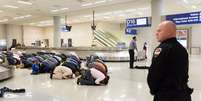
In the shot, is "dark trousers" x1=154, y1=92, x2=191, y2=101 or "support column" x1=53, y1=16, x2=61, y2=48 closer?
"dark trousers" x1=154, y1=92, x2=191, y2=101

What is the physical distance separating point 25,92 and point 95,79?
82.8 inches

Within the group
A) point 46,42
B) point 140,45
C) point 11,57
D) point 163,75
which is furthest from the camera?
point 46,42

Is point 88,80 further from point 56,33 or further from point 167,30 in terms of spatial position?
point 56,33

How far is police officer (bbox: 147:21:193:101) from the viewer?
2168 mm

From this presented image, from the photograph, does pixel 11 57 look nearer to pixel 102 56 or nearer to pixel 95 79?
pixel 102 56

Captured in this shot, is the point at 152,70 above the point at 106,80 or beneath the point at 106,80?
above

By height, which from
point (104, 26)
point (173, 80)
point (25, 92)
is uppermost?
point (104, 26)

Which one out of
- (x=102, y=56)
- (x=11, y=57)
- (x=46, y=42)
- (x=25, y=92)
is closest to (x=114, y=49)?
(x=102, y=56)

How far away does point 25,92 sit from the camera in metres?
6.28

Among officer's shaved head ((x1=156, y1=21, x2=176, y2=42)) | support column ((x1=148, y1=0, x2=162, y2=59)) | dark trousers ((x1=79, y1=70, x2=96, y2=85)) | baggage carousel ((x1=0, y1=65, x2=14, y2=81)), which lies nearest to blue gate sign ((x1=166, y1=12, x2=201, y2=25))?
support column ((x1=148, y1=0, x2=162, y2=59))

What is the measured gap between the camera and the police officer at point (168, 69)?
2168mm

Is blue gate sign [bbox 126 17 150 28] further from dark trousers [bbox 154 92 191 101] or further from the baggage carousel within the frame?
dark trousers [bbox 154 92 191 101]

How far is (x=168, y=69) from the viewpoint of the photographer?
2.19 meters

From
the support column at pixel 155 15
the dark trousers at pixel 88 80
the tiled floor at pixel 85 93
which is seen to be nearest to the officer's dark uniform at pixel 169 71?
the tiled floor at pixel 85 93
